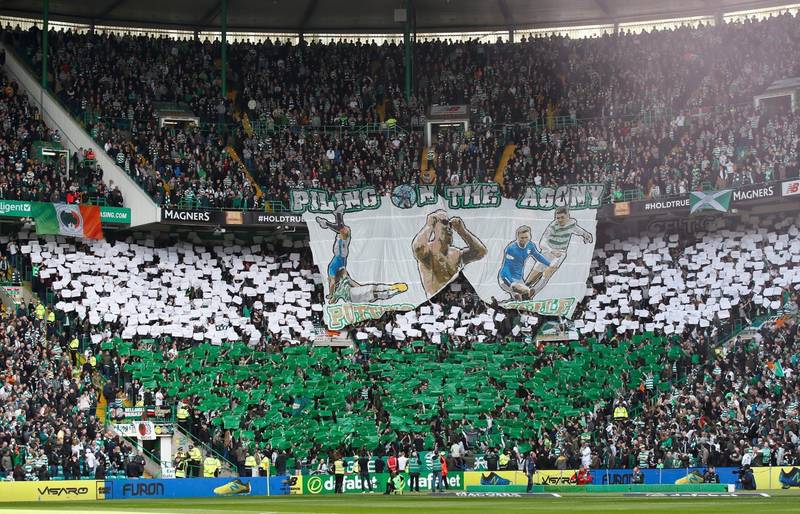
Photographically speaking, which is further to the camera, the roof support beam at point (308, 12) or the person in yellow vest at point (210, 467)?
the roof support beam at point (308, 12)

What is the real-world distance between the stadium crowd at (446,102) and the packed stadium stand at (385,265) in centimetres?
13

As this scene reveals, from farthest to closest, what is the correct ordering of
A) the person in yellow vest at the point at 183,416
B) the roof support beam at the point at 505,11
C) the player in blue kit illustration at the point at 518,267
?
the roof support beam at the point at 505,11 < the player in blue kit illustration at the point at 518,267 < the person in yellow vest at the point at 183,416

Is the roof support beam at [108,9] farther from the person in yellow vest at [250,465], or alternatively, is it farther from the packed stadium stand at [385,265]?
the person in yellow vest at [250,465]

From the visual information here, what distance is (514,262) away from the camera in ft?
175

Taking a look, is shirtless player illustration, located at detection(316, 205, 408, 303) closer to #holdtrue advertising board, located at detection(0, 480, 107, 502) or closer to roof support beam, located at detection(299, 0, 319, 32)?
roof support beam, located at detection(299, 0, 319, 32)

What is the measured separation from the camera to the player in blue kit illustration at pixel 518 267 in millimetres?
53156

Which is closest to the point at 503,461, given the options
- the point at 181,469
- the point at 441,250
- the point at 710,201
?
the point at 181,469

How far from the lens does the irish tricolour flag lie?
164 feet

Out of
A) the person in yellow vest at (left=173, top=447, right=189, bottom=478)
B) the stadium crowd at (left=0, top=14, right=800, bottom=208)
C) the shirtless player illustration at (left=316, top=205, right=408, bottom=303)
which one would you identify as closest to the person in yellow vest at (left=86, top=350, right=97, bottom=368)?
the person in yellow vest at (left=173, top=447, right=189, bottom=478)

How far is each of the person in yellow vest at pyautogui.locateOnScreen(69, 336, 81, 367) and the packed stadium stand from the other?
0.36ft

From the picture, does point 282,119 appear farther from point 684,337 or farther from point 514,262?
point 684,337

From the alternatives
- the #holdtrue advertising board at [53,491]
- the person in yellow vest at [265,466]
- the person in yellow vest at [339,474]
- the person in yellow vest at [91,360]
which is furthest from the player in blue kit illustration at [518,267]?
the #holdtrue advertising board at [53,491]

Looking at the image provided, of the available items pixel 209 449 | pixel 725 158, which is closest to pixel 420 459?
pixel 209 449

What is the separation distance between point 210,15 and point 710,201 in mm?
27205
